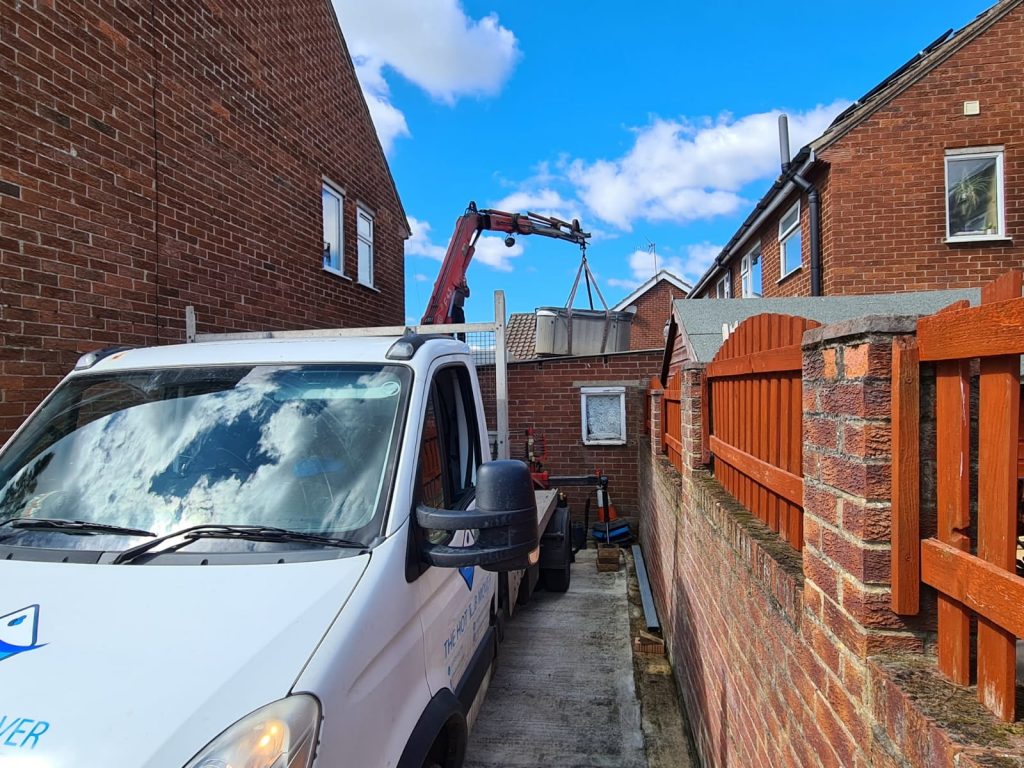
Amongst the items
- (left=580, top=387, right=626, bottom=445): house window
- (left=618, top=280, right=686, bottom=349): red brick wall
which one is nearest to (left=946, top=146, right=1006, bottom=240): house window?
(left=580, top=387, right=626, bottom=445): house window

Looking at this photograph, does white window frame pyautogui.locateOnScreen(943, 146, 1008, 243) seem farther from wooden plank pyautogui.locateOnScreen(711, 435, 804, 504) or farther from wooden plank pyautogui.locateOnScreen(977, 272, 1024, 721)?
wooden plank pyautogui.locateOnScreen(977, 272, 1024, 721)

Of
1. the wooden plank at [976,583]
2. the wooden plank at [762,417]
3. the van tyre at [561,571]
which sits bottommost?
the van tyre at [561,571]

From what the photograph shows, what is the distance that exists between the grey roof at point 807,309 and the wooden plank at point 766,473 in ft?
9.88

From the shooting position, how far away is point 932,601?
4.03 feet

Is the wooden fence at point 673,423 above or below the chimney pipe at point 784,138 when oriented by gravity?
below

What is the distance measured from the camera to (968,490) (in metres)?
1.12

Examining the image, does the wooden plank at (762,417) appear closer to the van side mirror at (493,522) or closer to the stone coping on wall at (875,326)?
the stone coping on wall at (875,326)

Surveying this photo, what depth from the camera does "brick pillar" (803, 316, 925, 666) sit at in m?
1.26

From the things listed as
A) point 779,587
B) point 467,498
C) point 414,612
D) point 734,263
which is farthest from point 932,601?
point 734,263

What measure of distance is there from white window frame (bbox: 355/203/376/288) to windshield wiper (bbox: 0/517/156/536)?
289 inches

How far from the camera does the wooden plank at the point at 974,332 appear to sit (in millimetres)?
952

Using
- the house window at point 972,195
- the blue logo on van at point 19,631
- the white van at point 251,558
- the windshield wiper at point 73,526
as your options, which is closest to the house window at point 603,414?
the house window at point 972,195

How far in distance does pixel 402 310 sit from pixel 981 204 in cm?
959

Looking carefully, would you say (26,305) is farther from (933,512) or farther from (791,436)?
(933,512)
